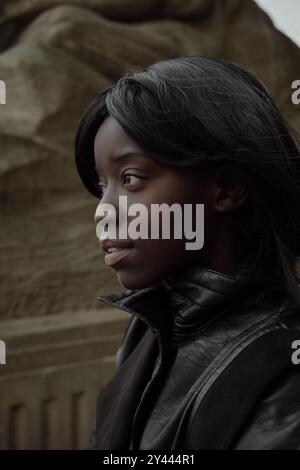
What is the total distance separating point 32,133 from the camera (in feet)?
7.01

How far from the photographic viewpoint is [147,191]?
74cm

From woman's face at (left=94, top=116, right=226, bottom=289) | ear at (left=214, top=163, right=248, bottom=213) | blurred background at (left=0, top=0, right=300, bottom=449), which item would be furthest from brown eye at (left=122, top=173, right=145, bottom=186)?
blurred background at (left=0, top=0, right=300, bottom=449)

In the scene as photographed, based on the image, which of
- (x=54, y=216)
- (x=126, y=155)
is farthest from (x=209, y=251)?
(x=54, y=216)

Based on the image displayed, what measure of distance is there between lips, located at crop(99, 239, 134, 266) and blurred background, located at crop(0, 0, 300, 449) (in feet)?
4.61

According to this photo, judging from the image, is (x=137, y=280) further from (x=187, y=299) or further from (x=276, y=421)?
(x=276, y=421)

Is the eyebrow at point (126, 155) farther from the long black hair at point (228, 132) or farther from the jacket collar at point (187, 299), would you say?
the jacket collar at point (187, 299)

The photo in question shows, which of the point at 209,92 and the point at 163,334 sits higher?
the point at 209,92

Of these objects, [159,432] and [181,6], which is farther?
[181,6]

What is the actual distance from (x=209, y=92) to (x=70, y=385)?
165 centimetres

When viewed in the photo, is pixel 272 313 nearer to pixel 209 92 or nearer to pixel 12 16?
pixel 209 92

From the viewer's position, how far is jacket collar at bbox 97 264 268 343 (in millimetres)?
755

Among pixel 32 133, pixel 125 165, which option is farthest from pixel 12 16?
pixel 125 165

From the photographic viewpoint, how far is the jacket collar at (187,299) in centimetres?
75

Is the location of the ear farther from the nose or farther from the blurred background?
the blurred background
